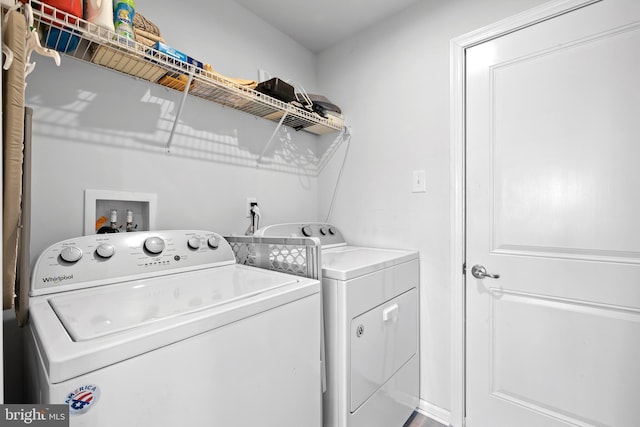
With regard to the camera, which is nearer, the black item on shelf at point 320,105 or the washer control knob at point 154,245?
the washer control knob at point 154,245

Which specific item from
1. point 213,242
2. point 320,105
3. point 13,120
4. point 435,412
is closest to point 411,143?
point 320,105

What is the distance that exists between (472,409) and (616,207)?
121 centimetres

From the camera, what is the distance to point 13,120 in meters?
0.53

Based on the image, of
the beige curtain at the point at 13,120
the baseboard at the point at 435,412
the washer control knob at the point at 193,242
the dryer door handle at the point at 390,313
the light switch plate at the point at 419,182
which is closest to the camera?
the beige curtain at the point at 13,120

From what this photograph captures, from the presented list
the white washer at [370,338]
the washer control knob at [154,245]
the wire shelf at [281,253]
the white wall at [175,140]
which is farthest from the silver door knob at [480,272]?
the washer control knob at [154,245]

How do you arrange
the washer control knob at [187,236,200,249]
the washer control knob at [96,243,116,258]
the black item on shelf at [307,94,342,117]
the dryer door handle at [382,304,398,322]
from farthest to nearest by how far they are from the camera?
the black item on shelf at [307,94,342,117] → the dryer door handle at [382,304,398,322] → the washer control knob at [187,236,200,249] → the washer control knob at [96,243,116,258]

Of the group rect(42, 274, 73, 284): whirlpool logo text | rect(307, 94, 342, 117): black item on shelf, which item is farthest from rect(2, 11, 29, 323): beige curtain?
rect(307, 94, 342, 117): black item on shelf

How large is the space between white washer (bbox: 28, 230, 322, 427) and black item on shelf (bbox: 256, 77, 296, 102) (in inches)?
35.3

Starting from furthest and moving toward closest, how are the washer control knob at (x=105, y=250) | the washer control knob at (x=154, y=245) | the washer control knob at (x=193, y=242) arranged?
1. the washer control knob at (x=193, y=242)
2. the washer control knob at (x=154, y=245)
3. the washer control knob at (x=105, y=250)

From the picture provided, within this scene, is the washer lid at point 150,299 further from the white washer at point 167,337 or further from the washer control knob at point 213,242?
the washer control knob at point 213,242

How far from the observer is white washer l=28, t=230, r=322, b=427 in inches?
22.2

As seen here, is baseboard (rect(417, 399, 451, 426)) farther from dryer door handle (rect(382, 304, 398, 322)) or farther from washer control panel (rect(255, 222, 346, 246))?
washer control panel (rect(255, 222, 346, 246))

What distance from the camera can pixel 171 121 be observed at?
1.48m

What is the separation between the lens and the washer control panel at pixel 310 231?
65.0 inches
